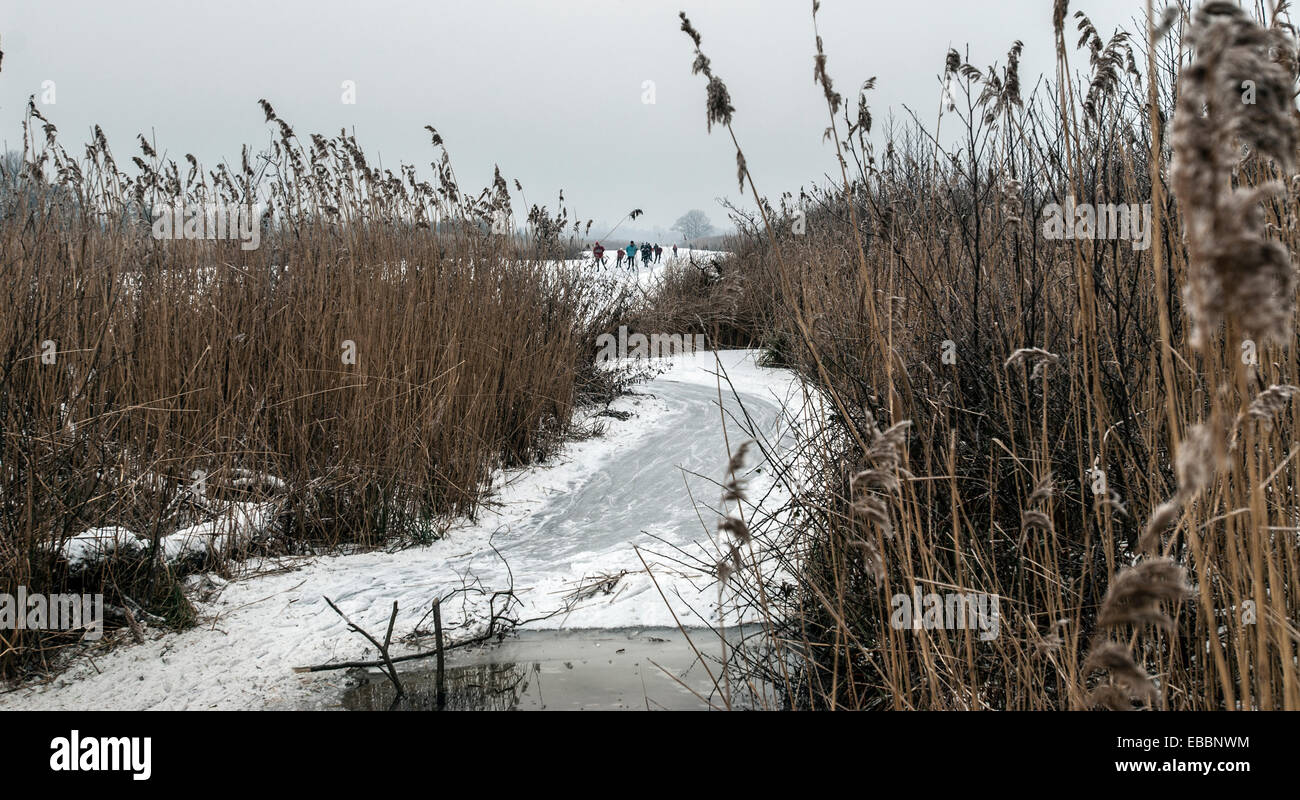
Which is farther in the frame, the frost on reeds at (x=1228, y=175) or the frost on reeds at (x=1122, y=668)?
the frost on reeds at (x=1122, y=668)

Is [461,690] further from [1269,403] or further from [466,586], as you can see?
[1269,403]

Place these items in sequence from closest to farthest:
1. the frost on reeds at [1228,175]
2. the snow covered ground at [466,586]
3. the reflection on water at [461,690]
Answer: the frost on reeds at [1228,175] < the reflection on water at [461,690] < the snow covered ground at [466,586]

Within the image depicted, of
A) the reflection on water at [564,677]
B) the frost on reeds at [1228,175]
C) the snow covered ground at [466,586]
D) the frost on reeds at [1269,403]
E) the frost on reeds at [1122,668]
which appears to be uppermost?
the frost on reeds at [1228,175]

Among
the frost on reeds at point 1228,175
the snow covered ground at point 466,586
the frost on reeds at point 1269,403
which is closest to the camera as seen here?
the frost on reeds at point 1228,175

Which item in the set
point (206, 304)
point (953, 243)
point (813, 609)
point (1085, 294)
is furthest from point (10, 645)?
point (953, 243)

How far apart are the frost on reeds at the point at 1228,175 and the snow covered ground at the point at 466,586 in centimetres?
122

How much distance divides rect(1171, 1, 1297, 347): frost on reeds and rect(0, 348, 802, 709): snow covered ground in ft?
4.02

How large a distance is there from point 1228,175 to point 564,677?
6.75 feet

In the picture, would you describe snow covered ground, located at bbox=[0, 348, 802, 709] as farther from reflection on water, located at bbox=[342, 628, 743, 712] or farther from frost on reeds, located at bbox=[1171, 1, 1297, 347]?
frost on reeds, located at bbox=[1171, 1, 1297, 347]

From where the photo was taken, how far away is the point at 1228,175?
50cm

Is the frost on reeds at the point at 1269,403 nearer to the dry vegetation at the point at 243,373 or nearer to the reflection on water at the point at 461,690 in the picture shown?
the reflection on water at the point at 461,690

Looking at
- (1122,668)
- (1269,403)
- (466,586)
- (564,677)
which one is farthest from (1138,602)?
(466,586)

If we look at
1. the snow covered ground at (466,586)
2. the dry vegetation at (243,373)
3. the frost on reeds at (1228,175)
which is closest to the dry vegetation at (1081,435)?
the frost on reeds at (1228,175)

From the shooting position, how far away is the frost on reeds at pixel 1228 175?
1.55 feet
